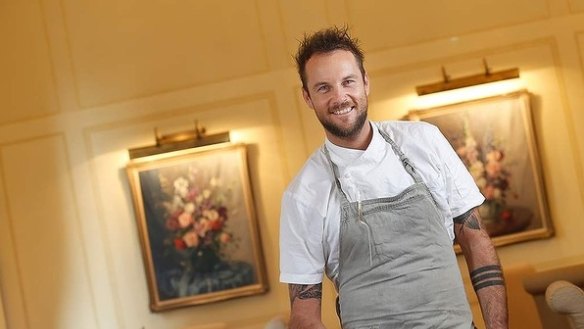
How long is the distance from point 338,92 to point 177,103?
12.9 feet

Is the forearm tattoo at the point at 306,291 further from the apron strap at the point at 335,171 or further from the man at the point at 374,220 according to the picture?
the apron strap at the point at 335,171

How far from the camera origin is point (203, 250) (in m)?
5.90

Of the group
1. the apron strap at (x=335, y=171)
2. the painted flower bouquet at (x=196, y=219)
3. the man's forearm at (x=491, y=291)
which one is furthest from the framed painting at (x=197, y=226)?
the man's forearm at (x=491, y=291)

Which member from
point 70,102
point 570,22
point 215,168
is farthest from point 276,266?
point 570,22

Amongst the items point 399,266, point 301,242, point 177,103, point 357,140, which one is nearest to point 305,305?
point 301,242

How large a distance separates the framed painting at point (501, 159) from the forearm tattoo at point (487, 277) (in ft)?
11.8

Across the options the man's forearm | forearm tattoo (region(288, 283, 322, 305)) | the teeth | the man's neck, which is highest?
the teeth

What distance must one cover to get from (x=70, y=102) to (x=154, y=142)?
0.58 meters

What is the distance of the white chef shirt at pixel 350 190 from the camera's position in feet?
7.13

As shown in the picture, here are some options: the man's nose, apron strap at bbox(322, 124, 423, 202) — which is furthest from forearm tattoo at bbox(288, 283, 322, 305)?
the man's nose

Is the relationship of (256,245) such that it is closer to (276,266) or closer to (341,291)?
(276,266)

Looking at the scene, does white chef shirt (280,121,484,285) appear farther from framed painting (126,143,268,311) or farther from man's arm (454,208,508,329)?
framed painting (126,143,268,311)

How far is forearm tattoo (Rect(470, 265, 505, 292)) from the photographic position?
7.11ft

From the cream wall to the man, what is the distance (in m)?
3.61
